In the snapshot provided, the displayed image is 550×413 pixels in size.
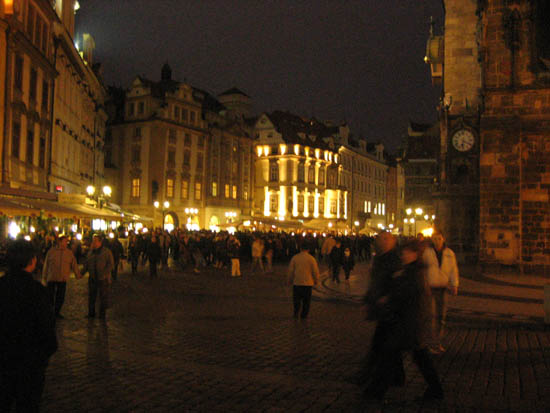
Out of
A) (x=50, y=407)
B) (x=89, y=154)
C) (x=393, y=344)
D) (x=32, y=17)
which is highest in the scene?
(x=32, y=17)

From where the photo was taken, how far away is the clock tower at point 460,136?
30.9m

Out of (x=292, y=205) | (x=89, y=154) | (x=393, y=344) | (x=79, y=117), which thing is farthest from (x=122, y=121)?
(x=393, y=344)

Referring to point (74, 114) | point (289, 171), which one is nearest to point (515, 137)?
point (74, 114)

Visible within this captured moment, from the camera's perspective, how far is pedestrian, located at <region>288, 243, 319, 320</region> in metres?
11.9

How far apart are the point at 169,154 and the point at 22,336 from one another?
55239mm

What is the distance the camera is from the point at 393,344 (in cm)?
605

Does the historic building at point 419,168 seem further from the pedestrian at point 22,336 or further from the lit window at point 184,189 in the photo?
the pedestrian at point 22,336

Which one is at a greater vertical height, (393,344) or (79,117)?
(79,117)

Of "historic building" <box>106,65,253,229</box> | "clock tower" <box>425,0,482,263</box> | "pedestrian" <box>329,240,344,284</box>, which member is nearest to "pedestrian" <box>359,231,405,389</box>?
"pedestrian" <box>329,240,344,284</box>

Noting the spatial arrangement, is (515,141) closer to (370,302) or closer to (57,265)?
(57,265)

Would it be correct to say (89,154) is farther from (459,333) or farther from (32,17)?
(459,333)

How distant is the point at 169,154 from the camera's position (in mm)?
58438

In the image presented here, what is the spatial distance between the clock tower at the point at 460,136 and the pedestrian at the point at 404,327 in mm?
24201

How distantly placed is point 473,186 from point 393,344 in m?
27.3
